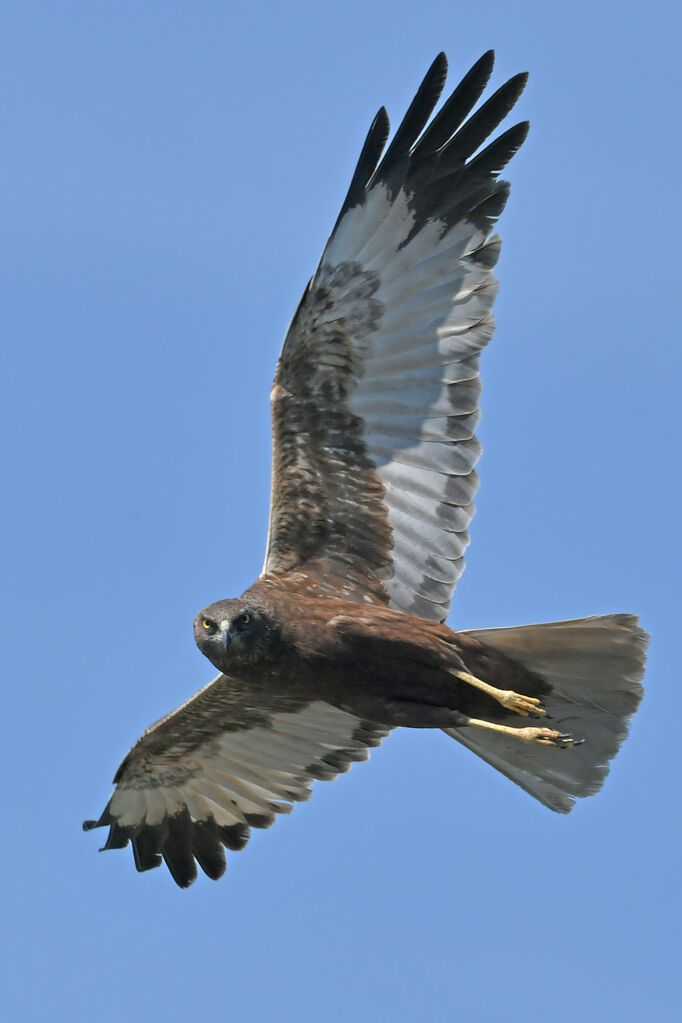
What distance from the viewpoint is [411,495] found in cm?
1102

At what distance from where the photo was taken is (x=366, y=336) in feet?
35.7

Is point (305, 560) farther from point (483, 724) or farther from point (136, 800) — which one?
point (136, 800)

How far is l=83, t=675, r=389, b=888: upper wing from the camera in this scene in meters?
11.9

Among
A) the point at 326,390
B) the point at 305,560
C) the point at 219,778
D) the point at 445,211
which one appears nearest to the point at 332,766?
the point at 219,778

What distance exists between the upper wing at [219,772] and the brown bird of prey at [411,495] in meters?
0.63

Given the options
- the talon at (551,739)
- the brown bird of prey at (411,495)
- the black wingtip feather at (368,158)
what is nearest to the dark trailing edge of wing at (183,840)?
the brown bird of prey at (411,495)

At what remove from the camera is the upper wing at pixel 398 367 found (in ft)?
35.3

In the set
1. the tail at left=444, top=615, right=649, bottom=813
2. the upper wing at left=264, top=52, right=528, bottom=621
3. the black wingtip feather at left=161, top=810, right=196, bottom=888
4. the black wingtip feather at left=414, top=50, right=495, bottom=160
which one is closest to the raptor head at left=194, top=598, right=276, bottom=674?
the upper wing at left=264, top=52, right=528, bottom=621

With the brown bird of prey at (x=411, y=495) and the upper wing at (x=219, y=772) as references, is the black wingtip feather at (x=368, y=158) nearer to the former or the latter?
the brown bird of prey at (x=411, y=495)

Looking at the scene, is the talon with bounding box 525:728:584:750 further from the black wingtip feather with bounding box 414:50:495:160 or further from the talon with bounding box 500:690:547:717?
the black wingtip feather with bounding box 414:50:495:160

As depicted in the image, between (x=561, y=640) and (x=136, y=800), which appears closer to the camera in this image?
(x=561, y=640)

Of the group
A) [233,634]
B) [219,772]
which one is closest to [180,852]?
[219,772]

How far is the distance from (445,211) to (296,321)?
1.09 meters

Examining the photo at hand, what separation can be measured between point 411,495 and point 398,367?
2.52 feet
